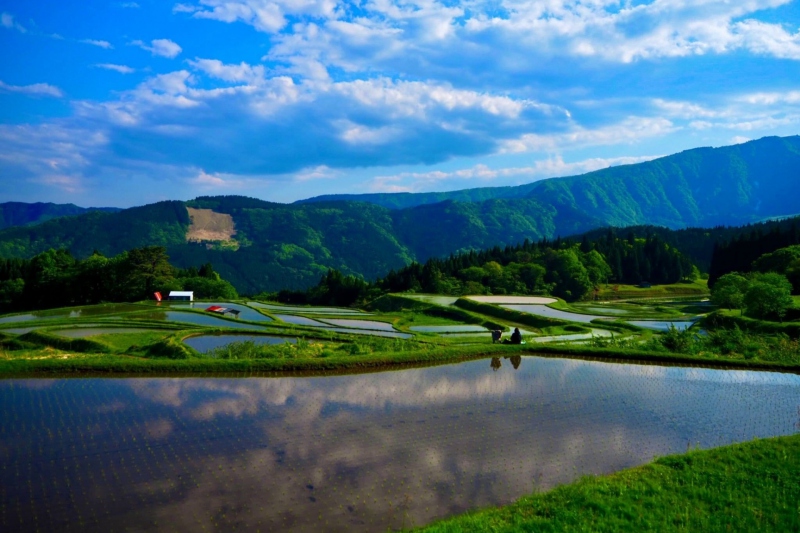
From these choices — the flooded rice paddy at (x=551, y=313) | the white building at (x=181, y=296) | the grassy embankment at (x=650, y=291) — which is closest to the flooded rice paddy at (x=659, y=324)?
the flooded rice paddy at (x=551, y=313)

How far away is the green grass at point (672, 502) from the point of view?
909 cm

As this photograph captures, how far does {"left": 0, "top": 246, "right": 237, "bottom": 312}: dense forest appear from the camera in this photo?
7488cm

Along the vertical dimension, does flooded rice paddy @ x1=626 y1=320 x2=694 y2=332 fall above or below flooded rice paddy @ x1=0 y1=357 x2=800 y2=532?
below

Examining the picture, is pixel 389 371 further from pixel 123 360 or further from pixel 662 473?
pixel 662 473

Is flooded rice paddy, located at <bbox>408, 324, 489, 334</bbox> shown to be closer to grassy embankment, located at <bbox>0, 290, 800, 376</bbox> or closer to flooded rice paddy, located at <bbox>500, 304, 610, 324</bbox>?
grassy embankment, located at <bbox>0, 290, 800, 376</bbox>

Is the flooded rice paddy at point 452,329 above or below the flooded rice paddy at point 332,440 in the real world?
below

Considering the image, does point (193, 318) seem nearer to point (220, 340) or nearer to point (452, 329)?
point (220, 340)

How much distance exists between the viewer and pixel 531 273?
290 feet

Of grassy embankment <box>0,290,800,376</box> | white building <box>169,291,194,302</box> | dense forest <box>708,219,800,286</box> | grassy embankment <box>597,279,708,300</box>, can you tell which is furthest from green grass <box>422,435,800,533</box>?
dense forest <box>708,219,800,286</box>

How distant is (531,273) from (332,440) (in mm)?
78777

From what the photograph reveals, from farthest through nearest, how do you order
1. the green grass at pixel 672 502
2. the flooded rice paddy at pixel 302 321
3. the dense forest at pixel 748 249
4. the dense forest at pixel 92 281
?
the dense forest at pixel 748 249 < the dense forest at pixel 92 281 < the flooded rice paddy at pixel 302 321 < the green grass at pixel 672 502

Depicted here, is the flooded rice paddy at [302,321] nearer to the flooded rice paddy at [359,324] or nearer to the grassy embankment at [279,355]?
the flooded rice paddy at [359,324]

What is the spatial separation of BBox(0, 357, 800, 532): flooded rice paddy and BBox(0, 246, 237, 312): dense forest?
61629 mm

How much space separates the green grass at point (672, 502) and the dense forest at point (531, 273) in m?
68.2
